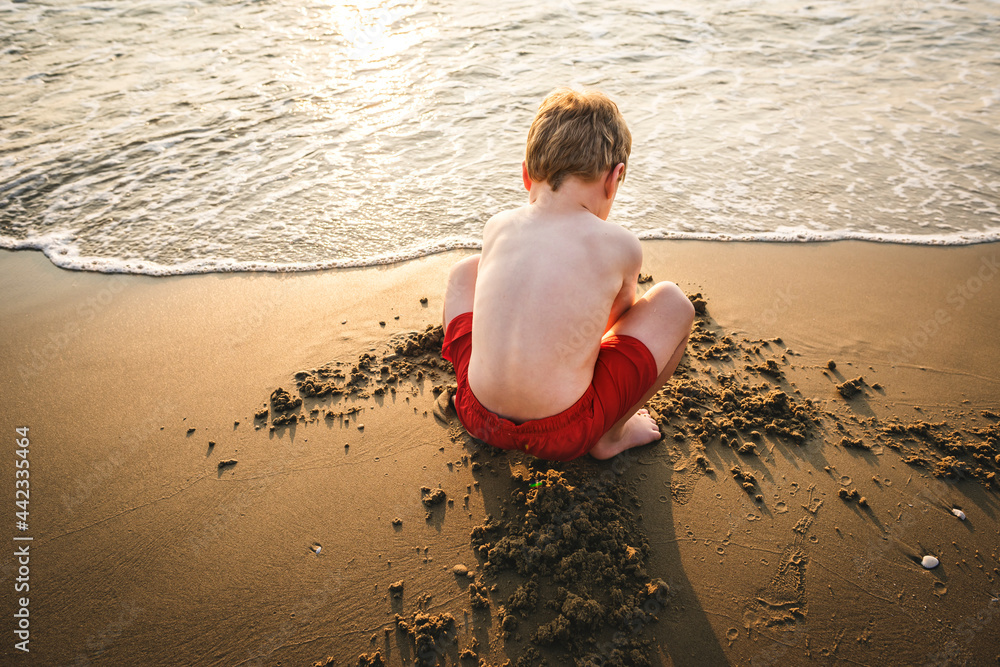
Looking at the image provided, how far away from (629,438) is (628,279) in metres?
0.79

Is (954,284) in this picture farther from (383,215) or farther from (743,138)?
(383,215)

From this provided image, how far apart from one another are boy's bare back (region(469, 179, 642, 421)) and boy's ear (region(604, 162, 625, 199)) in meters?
0.11

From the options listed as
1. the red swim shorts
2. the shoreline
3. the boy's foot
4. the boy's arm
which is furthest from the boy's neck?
the shoreline

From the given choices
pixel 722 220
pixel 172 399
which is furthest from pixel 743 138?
pixel 172 399

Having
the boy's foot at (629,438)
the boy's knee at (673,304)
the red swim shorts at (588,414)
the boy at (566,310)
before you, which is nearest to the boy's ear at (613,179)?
the boy at (566,310)

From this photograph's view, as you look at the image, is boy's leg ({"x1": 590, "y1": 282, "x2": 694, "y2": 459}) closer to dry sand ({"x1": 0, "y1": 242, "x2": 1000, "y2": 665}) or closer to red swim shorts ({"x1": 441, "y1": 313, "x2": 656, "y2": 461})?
red swim shorts ({"x1": 441, "y1": 313, "x2": 656, "y2": 461})

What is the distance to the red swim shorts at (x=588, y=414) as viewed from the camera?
2129 millimetres

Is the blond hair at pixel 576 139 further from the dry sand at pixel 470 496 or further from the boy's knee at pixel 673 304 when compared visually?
the dry sand at pixel 470 496

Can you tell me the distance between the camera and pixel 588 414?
2150 millimetres

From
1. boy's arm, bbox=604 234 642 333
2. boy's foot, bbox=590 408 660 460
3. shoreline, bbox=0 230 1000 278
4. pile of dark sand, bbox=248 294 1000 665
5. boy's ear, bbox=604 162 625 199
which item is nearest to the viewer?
pile of dark sand, bbox=248 294 1000 665

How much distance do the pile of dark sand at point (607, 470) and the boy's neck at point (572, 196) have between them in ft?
3.63

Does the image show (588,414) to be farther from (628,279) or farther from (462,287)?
(462,287)

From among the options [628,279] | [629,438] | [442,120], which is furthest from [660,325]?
[442,120]

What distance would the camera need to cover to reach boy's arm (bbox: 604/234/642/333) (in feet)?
6.64
